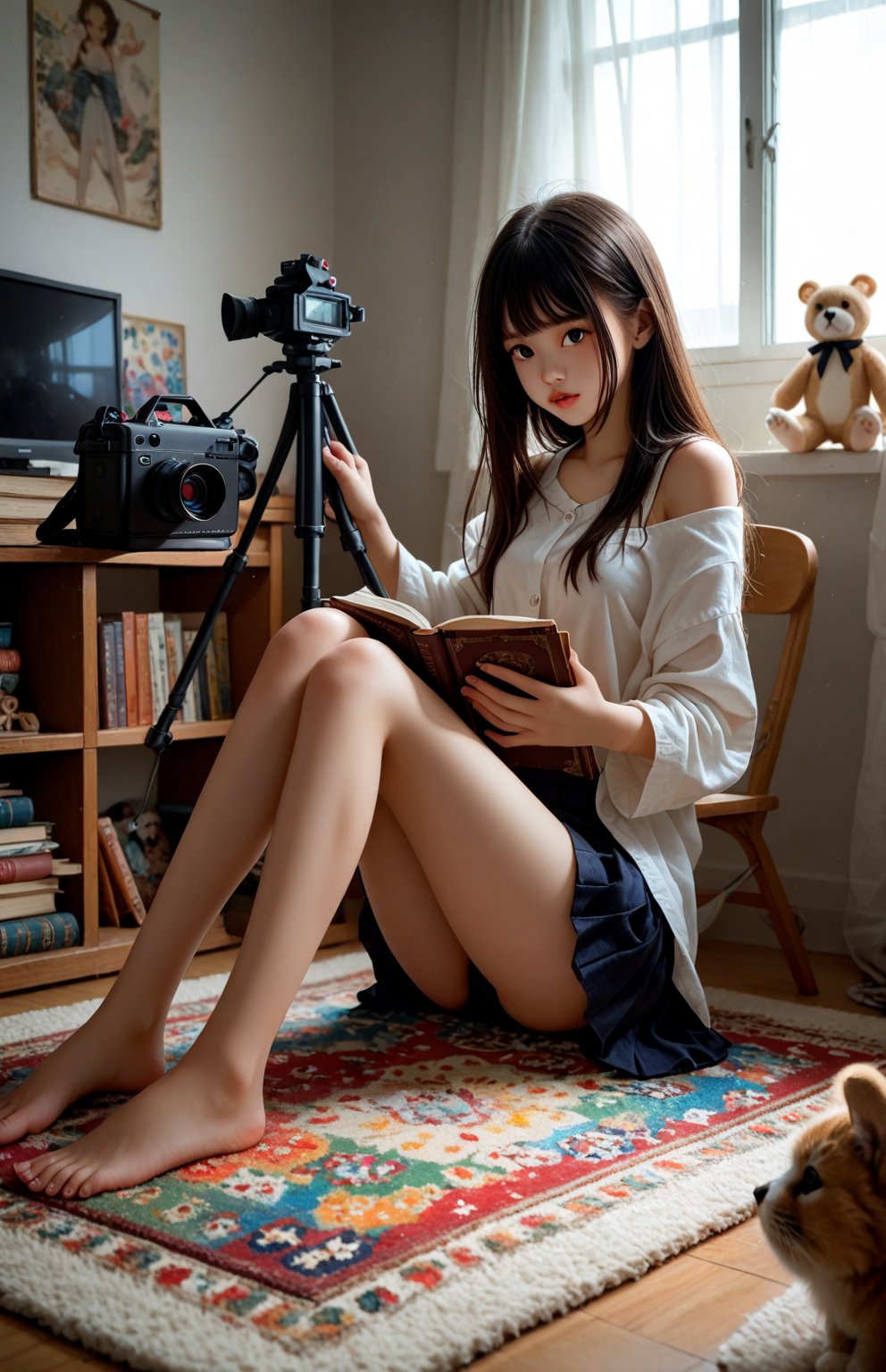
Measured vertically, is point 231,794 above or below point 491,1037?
above

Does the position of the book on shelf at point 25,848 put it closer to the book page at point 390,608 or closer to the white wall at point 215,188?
the book page at point 390,608

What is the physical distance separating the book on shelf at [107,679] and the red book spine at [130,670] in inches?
1.0

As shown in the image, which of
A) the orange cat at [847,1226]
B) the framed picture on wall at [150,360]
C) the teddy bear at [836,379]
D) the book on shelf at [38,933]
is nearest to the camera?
the orange cat at [847,1226]

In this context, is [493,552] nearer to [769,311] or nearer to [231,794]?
[231,794]

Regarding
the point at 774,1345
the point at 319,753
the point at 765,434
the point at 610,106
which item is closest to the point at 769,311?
the point at 765,434

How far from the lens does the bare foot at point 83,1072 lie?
1296mm

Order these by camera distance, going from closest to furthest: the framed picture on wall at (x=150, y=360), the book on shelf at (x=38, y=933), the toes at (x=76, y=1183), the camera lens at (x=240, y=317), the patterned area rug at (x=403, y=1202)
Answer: the patterned area rug at (x=403, y=1202)
the toes at (x=76, y=1183)
the camera lens at (x=240, y=317)
the book on shelf at (x=38, y=933)
the framed picture on wall at (x=150, y=360)

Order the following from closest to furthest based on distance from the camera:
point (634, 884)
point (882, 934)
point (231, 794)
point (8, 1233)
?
point (8, 1233) → point (231, 794) → point (634, 884) → point (882, 934)

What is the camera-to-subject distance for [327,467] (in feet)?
6.07

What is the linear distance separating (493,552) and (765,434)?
90 cm

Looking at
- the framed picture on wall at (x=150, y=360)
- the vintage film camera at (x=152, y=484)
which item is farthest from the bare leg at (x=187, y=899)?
the framed picture on wall at (x=150, y=360)

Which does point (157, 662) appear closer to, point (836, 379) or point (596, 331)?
point (596, 331)

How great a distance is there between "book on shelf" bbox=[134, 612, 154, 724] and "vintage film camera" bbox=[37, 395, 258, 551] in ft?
1.32

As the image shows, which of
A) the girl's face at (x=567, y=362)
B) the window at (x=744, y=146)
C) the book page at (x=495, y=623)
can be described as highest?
the window at (x=744, y=146)
